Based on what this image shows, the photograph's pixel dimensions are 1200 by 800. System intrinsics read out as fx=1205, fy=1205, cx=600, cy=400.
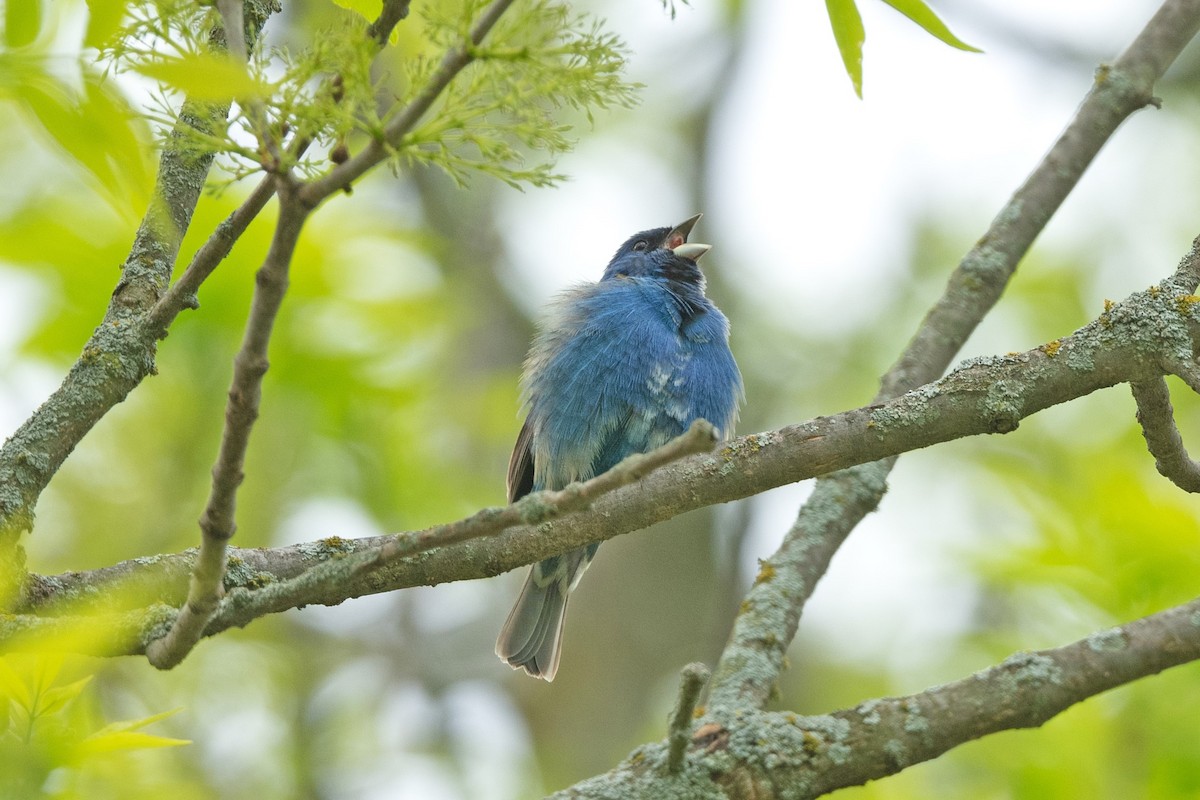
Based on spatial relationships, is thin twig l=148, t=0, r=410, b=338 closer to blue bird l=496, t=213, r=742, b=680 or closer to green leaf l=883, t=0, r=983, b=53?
green leaf l=883, t=0, r=983, b=53

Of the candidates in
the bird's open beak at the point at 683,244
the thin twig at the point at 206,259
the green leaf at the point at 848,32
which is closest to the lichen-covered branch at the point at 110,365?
the thin twig at the point at 206,259

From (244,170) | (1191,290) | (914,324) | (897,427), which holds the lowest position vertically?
(244,170)

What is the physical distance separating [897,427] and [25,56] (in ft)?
6.78

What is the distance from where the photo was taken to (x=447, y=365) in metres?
8.60

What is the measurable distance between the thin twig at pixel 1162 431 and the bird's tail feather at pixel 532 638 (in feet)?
10.9

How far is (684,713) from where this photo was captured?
2.64 meters

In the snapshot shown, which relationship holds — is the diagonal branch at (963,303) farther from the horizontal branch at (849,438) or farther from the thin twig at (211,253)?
the thin twig at (211,253)

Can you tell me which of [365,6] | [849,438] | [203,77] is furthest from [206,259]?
[849,438]

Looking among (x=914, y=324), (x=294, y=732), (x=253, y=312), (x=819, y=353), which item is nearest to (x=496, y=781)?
(x=294, y=732)

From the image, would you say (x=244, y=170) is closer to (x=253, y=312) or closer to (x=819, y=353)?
(x=253, y=312)

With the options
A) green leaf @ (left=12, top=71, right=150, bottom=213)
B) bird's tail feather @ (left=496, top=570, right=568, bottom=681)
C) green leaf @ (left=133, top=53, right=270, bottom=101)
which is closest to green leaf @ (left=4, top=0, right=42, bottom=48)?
green leaf @ (left=12, top=71, right=150, bottom=213)

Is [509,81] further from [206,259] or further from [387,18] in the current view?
[206,259]

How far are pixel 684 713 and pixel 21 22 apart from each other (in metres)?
1.86

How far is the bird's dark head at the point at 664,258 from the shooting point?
20.9 feet
